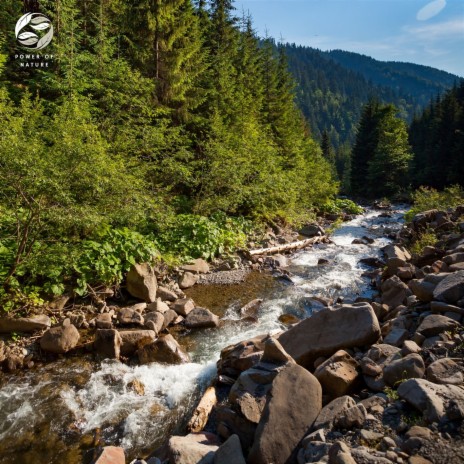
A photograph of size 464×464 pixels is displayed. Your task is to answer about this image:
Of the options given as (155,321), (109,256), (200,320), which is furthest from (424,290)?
(109,256)

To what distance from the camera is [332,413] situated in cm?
359

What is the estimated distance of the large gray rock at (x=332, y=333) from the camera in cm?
509

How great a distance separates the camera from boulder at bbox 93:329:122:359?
263 inches

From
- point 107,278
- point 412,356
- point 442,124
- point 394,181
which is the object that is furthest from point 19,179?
point 442,124

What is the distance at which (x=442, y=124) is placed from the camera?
45375mm

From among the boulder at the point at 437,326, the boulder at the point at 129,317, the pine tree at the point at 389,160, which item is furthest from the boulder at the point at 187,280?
the pine tree at the point at 389,160

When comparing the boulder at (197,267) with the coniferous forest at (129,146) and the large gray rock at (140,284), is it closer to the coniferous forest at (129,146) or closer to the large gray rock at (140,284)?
the coniferous forest at (129,146)

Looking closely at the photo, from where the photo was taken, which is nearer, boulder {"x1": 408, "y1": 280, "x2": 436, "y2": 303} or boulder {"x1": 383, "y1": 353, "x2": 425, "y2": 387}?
boulder {"x1": 383, "y1": 353, "x2": 425, "y2": 387}

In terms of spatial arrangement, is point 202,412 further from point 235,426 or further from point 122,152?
point 122,152

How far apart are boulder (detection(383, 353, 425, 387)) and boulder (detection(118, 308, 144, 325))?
5.54 metres

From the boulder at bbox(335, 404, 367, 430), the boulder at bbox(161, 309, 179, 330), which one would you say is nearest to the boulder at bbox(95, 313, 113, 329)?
the boulder at bbox(161, 309, 179, 330)

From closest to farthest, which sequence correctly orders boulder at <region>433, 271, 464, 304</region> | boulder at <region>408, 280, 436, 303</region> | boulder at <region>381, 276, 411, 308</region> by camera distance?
boulder at <region>433, 271, 464, 304</region>, boulder at <region>408, 280, 436, 303</region>, boulder at <region>381, 276, 411, 308</region>

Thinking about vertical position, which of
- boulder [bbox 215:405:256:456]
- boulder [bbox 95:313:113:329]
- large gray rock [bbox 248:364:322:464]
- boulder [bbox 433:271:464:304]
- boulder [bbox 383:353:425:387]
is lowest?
boulder [bbox 95:313:113:329]

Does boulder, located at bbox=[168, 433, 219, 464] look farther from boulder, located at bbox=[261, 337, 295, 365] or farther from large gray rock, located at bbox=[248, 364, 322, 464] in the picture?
boulder, located at bbox=[261, 337, 295, 365]
